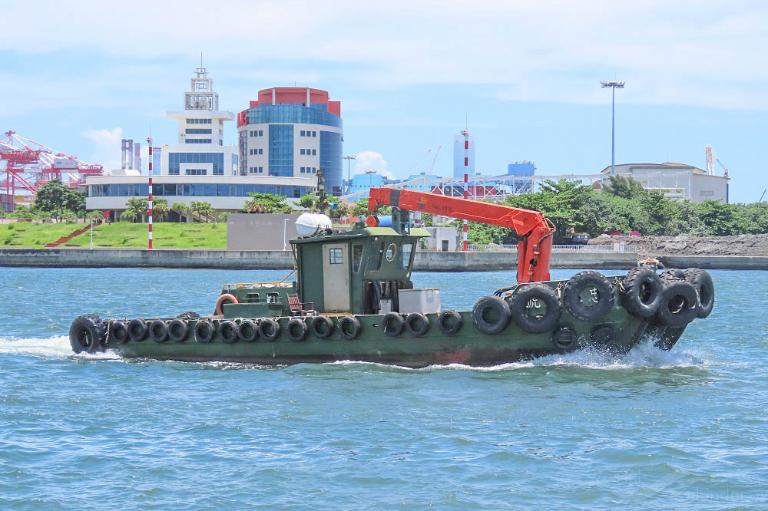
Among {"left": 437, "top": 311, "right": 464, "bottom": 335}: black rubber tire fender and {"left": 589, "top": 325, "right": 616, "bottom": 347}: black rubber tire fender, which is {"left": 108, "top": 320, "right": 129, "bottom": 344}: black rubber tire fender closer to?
{"left": 437, "top": 311, "right": 464, "bottom": 335}: black rubber tire fender

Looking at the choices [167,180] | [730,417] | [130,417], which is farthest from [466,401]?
[167,180]

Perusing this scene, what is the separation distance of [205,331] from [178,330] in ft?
2.07

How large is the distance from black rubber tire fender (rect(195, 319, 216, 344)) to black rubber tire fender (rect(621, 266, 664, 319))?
799cm

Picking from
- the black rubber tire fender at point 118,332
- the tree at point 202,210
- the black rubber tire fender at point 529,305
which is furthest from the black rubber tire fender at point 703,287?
the tree at point 202,210

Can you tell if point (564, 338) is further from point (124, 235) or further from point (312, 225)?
point (124, 235)

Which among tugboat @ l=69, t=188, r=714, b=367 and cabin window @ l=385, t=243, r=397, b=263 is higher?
cabin window @ l=385, t=243, r=397, b=263

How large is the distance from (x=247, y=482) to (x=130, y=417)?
4406 millimetres

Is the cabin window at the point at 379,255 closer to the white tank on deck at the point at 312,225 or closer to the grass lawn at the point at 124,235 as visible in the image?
the white tank on deck at the point at 312,225

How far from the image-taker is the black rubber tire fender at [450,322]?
1980 cm

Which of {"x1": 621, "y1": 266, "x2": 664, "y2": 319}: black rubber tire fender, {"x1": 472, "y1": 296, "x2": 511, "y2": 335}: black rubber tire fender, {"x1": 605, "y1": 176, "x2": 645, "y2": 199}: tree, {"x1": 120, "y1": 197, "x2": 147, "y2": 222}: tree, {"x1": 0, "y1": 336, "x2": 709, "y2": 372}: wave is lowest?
{"x1": 0, "y1": 336, "x2": 709, "y2": 372}: wave

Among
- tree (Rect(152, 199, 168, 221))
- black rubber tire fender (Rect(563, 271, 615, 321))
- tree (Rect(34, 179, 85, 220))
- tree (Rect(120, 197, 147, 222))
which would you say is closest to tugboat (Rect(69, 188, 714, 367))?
black rubber tire fender (Rect(563, 271, 615, 321))

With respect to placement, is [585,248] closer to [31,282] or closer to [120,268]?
[120,268]

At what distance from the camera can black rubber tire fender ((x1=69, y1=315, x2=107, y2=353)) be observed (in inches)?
910

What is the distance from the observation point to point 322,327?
2075cm
